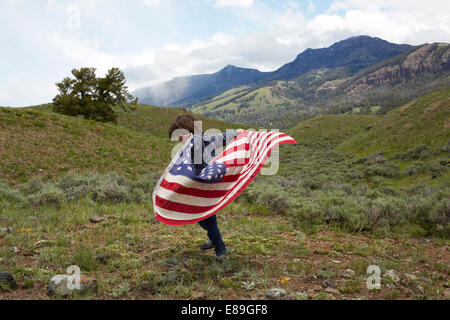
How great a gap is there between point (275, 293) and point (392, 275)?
78.6 inches

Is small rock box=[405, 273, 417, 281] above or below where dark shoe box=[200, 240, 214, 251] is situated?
below

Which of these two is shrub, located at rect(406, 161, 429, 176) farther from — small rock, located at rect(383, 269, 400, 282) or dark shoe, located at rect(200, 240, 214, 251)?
dark shoe, located at rect(200, 240, 214, 251)

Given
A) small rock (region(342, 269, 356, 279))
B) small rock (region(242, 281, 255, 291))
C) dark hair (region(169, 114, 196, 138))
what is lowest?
small rock (region(342, 269, 356, 279))

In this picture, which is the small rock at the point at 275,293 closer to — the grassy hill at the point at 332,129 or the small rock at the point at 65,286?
the small rock at the point at 65,286

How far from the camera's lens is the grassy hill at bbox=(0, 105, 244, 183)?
1485cm

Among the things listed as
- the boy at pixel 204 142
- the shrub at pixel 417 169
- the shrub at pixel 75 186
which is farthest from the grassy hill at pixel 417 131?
the shrub at pixel 75 186

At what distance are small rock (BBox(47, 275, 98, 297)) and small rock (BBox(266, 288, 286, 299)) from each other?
254 cm

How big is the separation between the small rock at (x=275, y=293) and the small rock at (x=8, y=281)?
3710mm

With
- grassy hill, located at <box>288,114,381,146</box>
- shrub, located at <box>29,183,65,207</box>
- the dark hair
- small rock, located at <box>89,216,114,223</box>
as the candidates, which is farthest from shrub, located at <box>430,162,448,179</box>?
grassy hill, located at <box>288,114,381,146</box>

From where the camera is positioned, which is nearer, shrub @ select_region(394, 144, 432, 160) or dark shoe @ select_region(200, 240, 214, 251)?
dark shoe @ select_region(200, 240, 214, 251)

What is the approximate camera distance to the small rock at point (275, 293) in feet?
12.0
